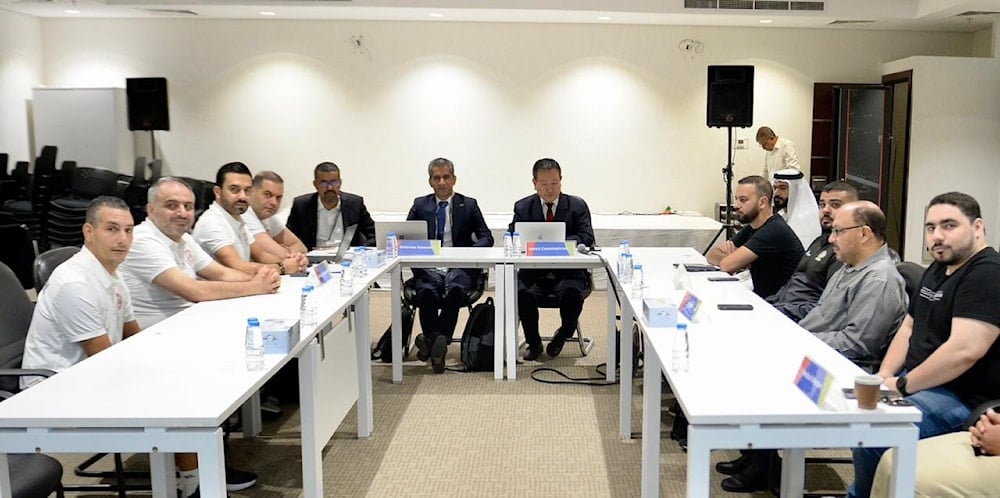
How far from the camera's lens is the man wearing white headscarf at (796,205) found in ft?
19.8

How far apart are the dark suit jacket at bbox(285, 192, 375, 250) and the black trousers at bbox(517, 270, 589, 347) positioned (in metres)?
1.14

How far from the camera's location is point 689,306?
3299 millimetres

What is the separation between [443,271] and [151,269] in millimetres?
2238

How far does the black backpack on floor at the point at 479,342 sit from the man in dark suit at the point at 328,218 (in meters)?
1.06

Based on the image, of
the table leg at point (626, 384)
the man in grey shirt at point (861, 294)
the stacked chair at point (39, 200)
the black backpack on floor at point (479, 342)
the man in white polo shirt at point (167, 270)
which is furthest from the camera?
the stacked chair at point (39, 200)

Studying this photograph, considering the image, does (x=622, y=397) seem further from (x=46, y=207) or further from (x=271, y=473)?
(x=46, y=207)

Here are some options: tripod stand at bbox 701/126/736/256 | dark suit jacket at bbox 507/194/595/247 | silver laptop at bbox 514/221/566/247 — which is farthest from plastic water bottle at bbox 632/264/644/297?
tripod stand at bbox 701/126/736/256

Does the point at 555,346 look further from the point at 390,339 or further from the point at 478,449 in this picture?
the point at 478,449

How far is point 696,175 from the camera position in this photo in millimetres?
9133

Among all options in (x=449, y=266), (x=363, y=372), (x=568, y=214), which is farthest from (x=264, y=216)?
(x=568, y=214)

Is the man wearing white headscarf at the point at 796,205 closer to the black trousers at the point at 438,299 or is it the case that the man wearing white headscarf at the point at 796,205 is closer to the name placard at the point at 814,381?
the black trousers at the point at 438,299

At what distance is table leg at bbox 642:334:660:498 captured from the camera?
292cm

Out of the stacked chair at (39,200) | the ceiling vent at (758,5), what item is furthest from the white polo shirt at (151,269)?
the ceiling vent at (758,5)

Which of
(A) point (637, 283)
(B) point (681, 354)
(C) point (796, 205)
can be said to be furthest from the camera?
(C) point (796, 205)
